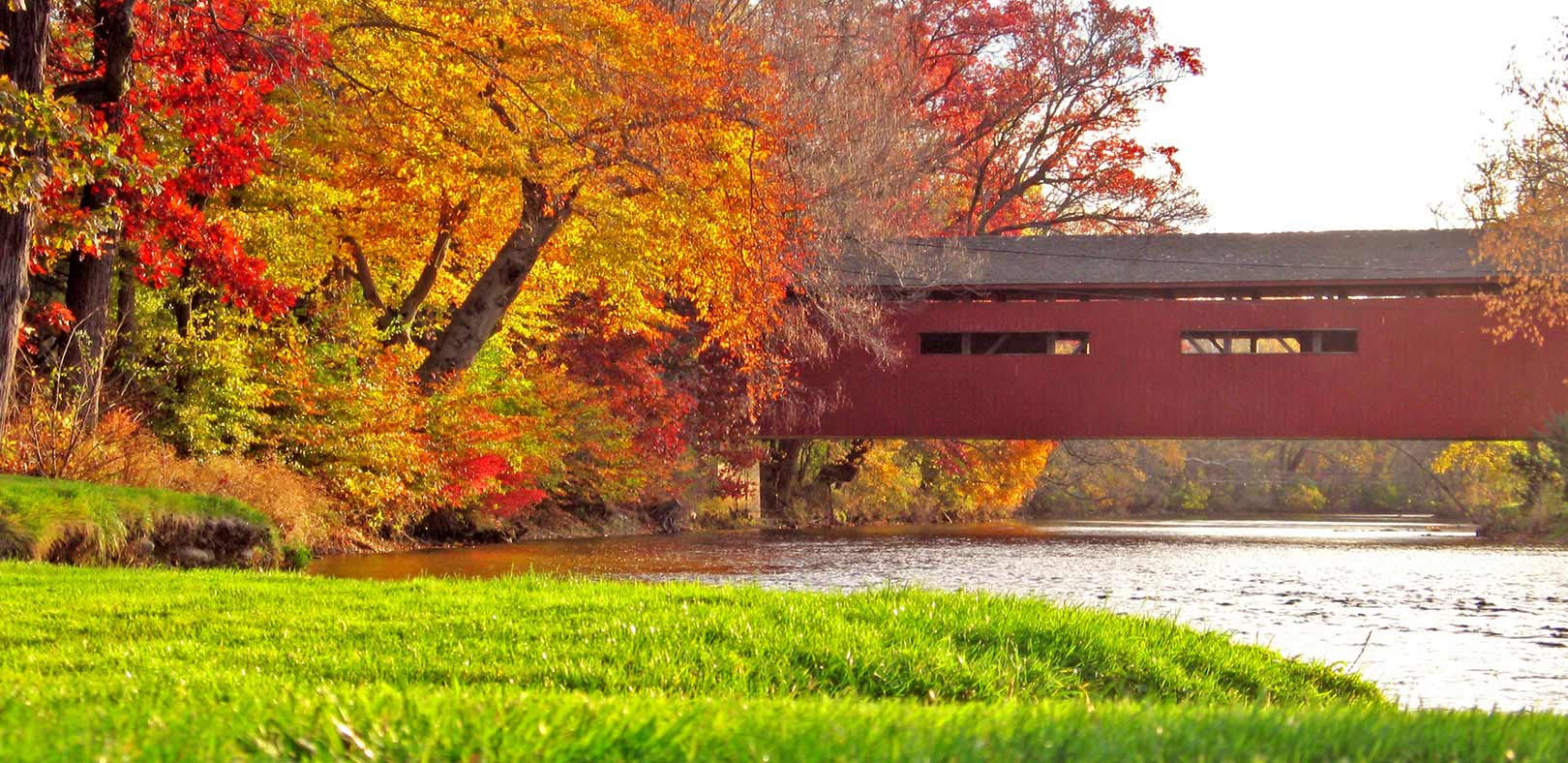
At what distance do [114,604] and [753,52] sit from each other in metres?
14.8

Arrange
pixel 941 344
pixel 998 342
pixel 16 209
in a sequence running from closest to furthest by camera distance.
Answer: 1. pixel 16 209
2. pixel 998 342
3. pixel 941 344

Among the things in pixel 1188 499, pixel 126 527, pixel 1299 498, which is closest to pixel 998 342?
pixel 126 527

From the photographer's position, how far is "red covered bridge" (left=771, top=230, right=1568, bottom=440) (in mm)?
22641

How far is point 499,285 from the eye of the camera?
17625mm

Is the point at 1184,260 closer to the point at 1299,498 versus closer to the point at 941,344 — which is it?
the point at 941,344

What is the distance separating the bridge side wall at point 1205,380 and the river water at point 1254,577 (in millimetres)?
1809

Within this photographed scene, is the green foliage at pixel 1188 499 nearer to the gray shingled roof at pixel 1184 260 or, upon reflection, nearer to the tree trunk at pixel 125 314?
the gray shingled roof at pixel 1184 260

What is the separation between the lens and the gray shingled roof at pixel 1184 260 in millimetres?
22828

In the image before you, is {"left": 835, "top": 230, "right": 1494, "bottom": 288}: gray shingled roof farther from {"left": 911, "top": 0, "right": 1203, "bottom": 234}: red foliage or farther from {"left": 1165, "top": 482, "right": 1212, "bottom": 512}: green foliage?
{"left": 1165, "top": 482, "right": 1212, "bottom": 512}: green foliage

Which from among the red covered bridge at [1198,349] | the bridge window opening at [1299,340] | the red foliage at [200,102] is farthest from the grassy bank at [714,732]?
the bridge window opening at [1299,340]

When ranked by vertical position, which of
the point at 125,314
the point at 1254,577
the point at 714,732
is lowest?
the point at 1254,577

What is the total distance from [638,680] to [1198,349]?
65.7ft

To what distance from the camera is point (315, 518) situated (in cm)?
1547

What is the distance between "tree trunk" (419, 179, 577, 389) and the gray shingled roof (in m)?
6.26
